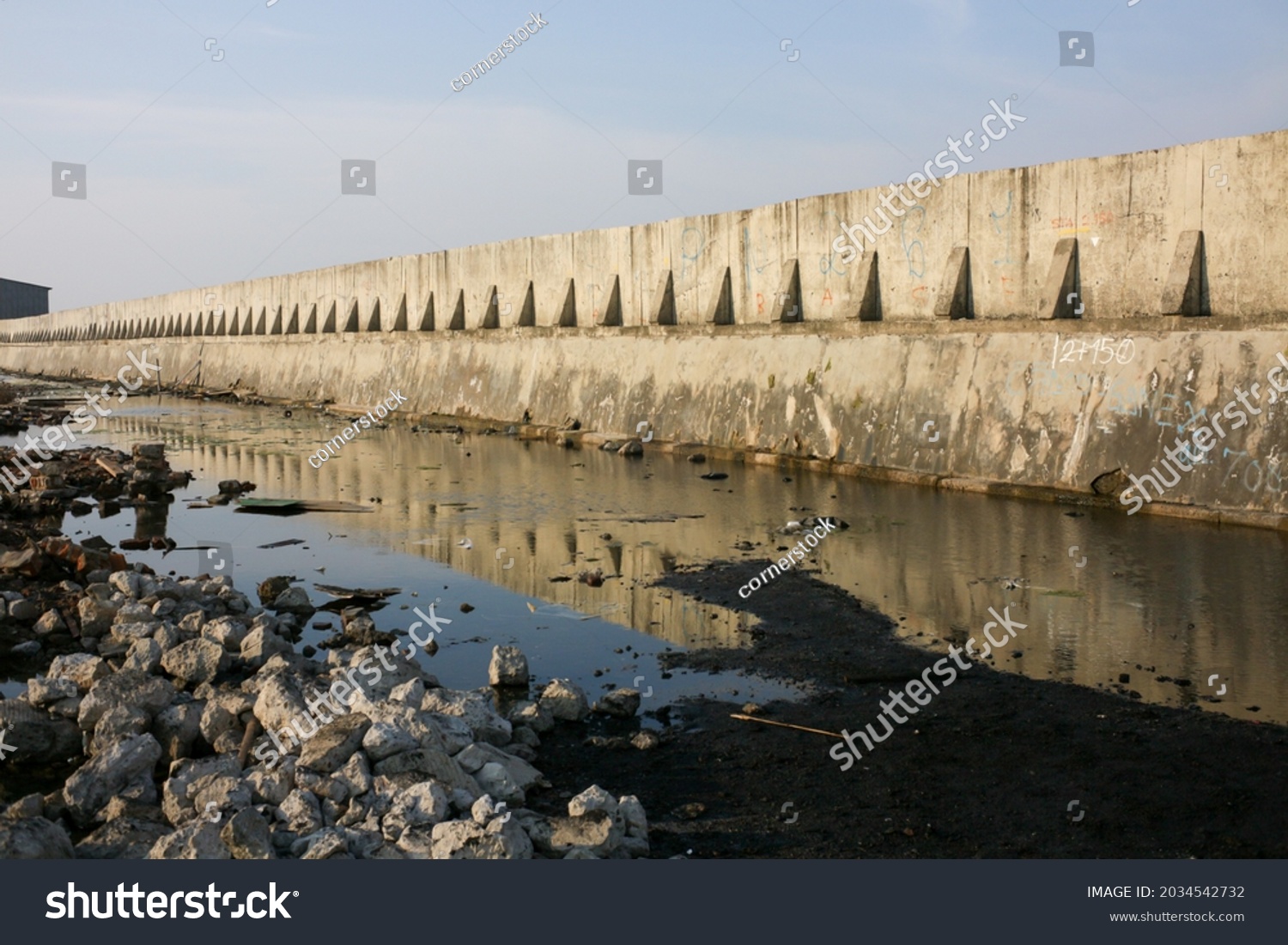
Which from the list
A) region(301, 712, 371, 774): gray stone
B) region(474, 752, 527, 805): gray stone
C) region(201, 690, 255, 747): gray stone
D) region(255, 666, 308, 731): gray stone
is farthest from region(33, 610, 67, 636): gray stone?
region(474, 752, 527, 805): gray stone

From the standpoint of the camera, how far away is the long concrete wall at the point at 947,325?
9.78 metres

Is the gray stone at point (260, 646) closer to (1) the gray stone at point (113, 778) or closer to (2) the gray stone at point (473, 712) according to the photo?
(1) the gray stone at point (113, 778)

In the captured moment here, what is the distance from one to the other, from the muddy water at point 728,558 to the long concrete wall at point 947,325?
2.69ft

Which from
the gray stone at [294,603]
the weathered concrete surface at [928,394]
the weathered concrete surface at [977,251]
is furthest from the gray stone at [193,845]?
the weathered concrete surface at [977,251]

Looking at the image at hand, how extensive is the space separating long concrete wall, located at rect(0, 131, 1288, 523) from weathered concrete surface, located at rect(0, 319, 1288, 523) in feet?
0.07

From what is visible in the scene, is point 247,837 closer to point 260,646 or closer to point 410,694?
point 410,694

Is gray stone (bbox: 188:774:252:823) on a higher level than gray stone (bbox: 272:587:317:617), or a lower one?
lower

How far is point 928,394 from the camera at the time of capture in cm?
1223

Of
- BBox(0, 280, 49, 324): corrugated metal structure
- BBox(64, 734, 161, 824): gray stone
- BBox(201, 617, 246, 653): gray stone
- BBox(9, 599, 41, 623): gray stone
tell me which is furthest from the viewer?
BBox(0, 280, 49, 324): corrugated metal structure

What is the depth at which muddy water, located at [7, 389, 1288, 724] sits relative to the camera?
19.3 ft

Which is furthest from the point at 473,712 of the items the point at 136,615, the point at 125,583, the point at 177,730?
the point at 125,583

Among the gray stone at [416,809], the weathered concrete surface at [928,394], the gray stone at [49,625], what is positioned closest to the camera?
the gray stone at [416,809]

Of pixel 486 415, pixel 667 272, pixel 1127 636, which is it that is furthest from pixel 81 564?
pixel 486 415

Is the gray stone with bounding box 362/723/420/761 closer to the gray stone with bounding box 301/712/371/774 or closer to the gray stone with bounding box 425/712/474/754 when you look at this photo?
the gray stone with bounding box 301/712/371/774
